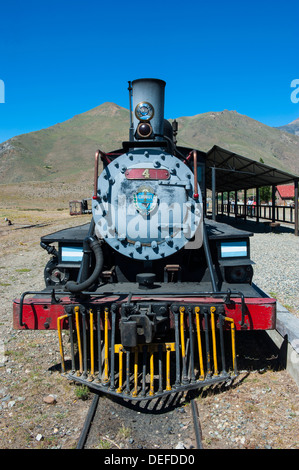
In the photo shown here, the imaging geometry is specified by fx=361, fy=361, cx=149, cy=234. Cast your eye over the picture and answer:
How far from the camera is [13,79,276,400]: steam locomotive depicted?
3.69 m

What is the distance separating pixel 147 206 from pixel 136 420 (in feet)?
7.33

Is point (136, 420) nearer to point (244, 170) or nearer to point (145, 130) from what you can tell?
point (145, 130)

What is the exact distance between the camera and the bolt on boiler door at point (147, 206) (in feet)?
13.8

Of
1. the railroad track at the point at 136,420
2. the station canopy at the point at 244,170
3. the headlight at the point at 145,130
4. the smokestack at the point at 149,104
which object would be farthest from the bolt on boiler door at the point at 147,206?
the station canopy at the point at 244,170

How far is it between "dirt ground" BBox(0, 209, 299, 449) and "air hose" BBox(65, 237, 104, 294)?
3.78ft

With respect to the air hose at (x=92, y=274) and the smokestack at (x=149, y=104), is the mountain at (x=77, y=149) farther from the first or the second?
the air hose at (x=92, y=274)

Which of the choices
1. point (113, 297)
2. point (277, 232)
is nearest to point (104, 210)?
point (113, 297)

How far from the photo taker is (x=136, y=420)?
3.49 metres

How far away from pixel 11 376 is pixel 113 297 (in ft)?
5.33

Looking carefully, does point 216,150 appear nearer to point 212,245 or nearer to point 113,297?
point 212,245

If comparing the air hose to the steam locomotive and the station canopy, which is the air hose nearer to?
the steam locomotive

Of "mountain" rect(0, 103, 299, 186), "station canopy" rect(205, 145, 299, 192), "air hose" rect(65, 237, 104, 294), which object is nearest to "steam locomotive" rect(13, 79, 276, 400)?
"air hose" rect(65, 237, 104, 294)

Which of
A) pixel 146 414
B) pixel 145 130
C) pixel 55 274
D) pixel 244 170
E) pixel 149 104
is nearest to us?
pixel 146 414

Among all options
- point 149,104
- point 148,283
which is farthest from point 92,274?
point 149,104
